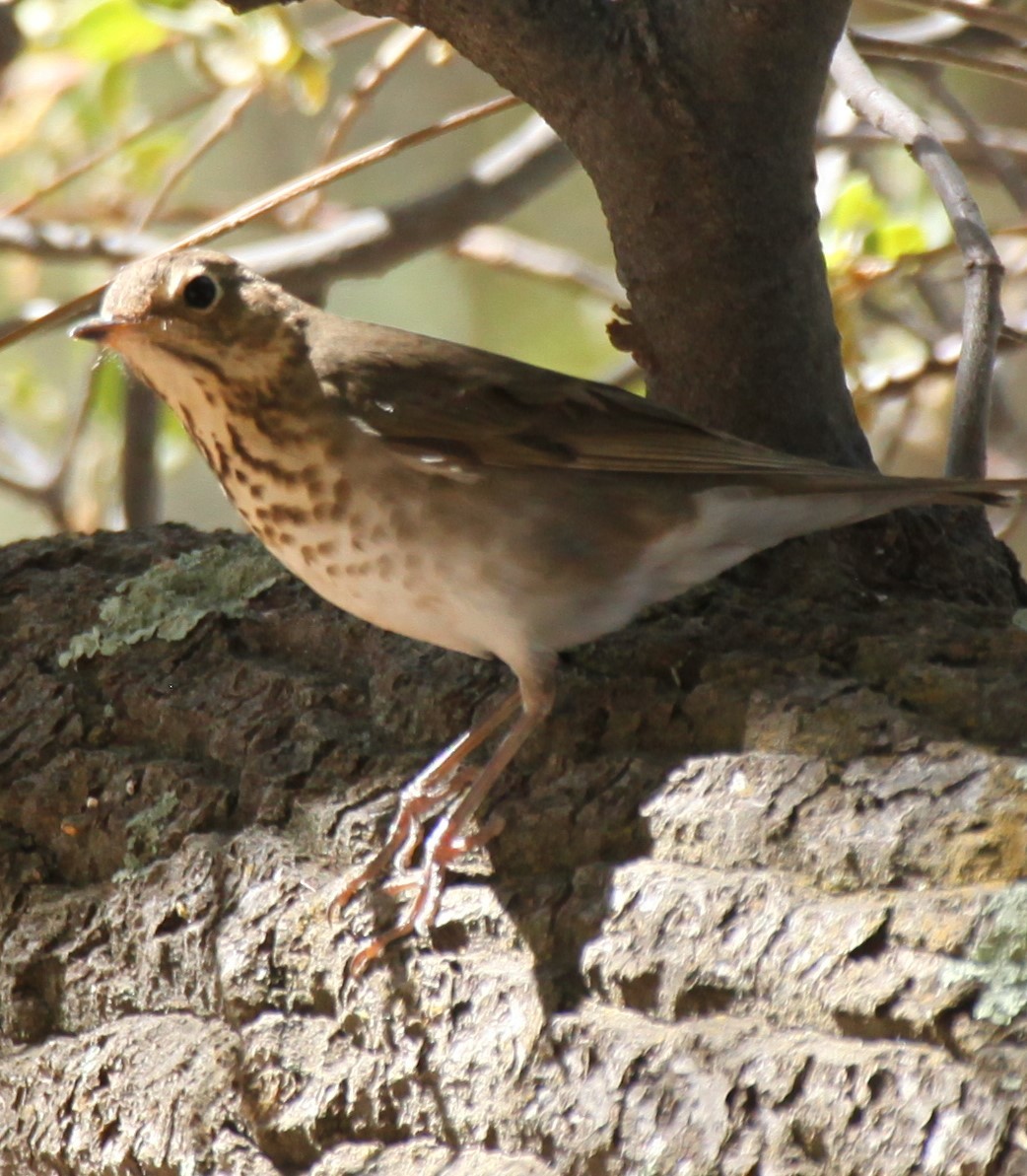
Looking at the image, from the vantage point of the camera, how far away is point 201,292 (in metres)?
2.50

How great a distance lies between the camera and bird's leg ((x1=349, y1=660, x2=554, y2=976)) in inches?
81.6

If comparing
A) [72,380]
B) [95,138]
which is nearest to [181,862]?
[95,138]

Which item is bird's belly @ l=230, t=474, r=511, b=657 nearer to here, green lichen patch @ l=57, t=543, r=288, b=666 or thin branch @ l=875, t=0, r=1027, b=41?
green lichen patch @ l=57, t=543, r=288, b=666

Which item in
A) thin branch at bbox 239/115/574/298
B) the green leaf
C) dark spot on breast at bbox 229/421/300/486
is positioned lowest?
dark spot on breast at bbox 229/421/300/486

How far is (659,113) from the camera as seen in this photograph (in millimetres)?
2623

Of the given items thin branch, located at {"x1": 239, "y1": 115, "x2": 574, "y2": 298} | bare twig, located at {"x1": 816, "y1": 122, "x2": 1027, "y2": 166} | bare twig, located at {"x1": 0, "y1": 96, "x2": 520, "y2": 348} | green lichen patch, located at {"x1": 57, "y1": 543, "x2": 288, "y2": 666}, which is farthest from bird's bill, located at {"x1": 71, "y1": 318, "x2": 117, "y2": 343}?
bare twig, located at {"x1": 816, "y1": 122, "x2": 1027, "y2": 166}

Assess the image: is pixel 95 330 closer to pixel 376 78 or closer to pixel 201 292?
pixel 201 292

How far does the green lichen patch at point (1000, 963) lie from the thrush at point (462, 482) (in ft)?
2.82

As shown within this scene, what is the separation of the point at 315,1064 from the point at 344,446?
1.00 meters

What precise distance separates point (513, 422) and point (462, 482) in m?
0.17

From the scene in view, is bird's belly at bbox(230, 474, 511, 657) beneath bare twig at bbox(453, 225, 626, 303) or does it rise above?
beneath

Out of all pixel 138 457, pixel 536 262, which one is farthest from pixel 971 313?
pixel 138 457

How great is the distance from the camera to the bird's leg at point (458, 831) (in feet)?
6.80

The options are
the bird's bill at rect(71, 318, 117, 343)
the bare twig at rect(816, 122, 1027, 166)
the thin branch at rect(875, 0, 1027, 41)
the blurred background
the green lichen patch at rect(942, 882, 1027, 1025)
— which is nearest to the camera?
the green lichen patch at rect(942, 882, 1027, 1025)
